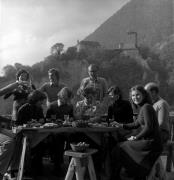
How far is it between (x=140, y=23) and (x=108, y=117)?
238 ft

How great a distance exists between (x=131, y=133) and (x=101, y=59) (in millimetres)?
41839

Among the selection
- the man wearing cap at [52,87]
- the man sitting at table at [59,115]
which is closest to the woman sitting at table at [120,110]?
the man sitting at table at [59,115]

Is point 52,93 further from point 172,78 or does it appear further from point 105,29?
point 105,29

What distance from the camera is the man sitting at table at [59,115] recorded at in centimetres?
429

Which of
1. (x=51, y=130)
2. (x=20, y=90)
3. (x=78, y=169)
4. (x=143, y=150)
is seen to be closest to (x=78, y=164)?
(x=78, y=169)

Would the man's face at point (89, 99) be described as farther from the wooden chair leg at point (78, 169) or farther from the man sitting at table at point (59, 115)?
the wooden chair leg at point (78, 169)

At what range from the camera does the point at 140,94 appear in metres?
3.79

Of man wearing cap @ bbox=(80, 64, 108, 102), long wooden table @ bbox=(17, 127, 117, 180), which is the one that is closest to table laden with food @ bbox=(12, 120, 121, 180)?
long wooden table @ bbox=(17, 127, 117, 180)

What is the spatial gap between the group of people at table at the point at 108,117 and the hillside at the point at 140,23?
65401mm

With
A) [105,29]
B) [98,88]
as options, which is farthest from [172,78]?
[98,88]

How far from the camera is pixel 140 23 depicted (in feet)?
244

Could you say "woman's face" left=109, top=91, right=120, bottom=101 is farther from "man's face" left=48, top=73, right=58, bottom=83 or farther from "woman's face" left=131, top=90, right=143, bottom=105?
"man's face" left=48, top=73, right=58, bottom=83

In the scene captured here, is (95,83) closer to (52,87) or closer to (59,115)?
(52,87)

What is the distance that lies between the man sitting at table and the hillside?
6570 cm
